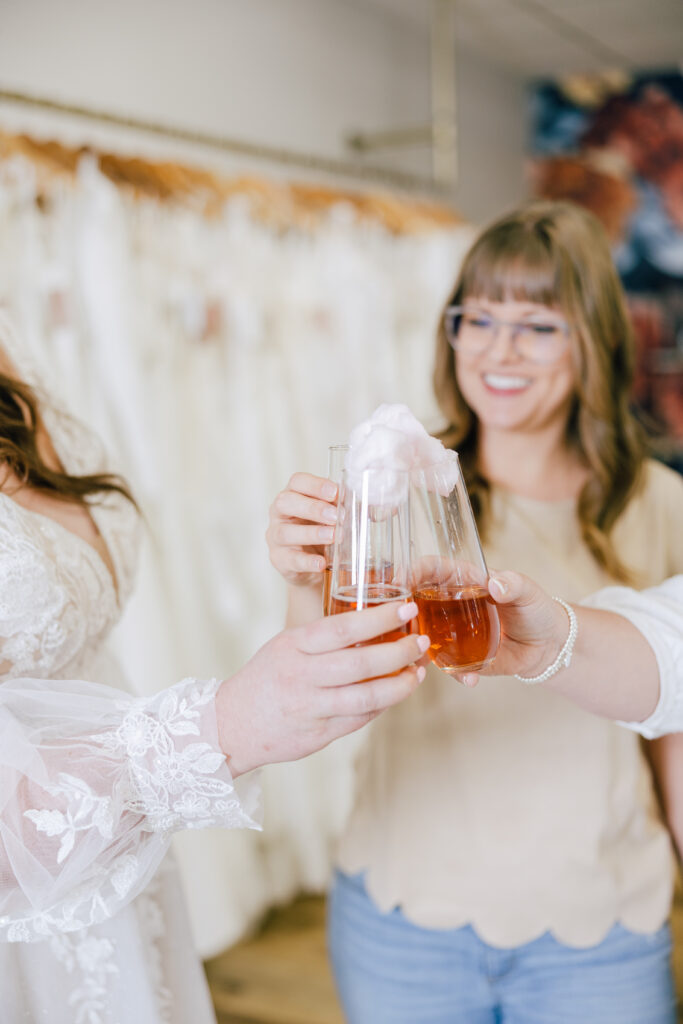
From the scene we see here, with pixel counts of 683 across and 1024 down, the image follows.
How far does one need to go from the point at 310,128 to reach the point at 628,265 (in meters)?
2.18

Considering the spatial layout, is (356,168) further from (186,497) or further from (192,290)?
(186,497)

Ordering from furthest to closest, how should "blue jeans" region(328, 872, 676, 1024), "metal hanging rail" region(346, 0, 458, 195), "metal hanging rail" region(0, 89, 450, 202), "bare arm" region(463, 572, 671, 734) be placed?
"metal hanging rail" region(346, 0, 458, 195), "metal hanging rail" region(0, 89, 450, 202), "blue jeans" region(328, 872, 676, 1024), "bare arm" region(463, 572, 671, 734)

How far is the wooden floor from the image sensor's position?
101 inches

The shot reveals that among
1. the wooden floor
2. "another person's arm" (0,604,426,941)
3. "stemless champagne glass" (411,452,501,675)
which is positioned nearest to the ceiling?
the wooden floor

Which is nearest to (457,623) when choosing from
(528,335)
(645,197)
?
(528,335)

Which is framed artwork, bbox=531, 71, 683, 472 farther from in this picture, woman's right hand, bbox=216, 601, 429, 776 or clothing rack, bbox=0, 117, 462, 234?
woman's right hand, bbox=216, 601, 429, 776

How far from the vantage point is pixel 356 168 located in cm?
305

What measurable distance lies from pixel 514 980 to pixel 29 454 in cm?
98

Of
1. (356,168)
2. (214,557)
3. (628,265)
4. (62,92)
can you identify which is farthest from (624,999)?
(628,265)

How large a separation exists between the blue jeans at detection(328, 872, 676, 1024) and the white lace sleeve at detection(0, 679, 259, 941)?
2.03ft

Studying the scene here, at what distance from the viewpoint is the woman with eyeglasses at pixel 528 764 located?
1450 mm

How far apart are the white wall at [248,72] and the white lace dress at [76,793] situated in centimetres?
203

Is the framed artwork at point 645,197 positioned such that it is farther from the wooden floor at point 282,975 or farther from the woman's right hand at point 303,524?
the woman's right hand at point 303,524

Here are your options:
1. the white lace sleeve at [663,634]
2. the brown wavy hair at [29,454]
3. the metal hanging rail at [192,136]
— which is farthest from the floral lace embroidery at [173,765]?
A: the metal hanging rail at [192,136]
